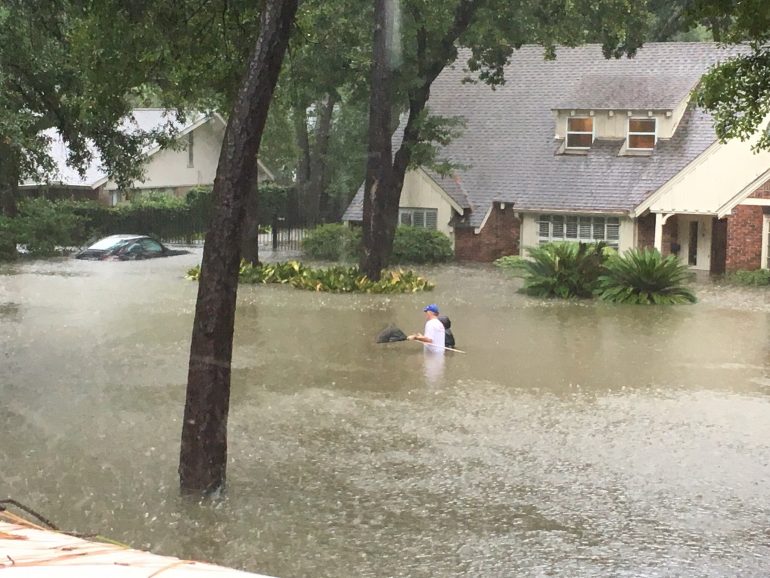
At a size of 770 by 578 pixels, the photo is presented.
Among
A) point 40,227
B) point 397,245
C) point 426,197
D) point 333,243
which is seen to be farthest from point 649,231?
point 40,227

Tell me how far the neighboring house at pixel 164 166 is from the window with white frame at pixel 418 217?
13.2 m

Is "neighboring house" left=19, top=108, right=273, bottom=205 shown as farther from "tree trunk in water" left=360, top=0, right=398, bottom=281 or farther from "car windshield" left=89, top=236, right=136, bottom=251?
"tree trunk in water" left=360, top=0, right=398, bottom=281

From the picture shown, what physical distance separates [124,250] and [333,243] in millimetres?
7909

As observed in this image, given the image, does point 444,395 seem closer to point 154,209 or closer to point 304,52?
point 304,52

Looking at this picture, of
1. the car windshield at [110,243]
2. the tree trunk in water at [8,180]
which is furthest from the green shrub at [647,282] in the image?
the car windshield at [110,243]

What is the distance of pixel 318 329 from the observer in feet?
79.5

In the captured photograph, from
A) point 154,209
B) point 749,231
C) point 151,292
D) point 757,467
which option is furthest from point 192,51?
point 154,209

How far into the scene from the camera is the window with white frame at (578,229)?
39156 mm

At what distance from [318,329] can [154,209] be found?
26.1 m

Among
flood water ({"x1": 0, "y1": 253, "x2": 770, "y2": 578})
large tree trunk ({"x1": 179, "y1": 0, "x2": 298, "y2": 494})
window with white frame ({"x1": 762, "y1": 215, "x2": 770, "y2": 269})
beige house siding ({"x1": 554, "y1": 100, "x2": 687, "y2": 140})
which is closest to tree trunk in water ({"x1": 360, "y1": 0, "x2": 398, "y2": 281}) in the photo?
flood water ({"x1": 0, "y1": 253, "x2": 770, "y2": 578})

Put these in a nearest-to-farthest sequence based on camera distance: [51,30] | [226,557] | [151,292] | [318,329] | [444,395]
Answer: [226,557] → [444,395] → [51,30] → [318,329] → [151,292]

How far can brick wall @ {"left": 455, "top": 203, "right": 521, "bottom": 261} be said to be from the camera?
41.0 metres

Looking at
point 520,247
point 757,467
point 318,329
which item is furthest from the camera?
point 520,247

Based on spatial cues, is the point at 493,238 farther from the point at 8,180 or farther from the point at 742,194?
the point at 8,180
